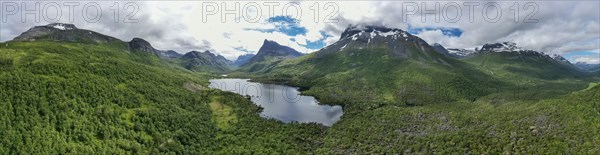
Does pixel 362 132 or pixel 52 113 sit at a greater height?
pixel 52 113

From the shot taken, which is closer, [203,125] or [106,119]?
[106,119]

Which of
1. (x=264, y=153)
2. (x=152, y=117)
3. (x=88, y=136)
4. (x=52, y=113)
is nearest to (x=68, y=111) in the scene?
(x=52, y=113)

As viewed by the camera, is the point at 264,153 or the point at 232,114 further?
the point at 232,114

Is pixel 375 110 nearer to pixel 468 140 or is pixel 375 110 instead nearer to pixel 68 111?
pixel 468 140

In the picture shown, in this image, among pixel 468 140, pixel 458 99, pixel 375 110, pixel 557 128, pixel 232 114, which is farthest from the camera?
pixel 458 99

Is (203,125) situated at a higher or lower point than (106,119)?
lower

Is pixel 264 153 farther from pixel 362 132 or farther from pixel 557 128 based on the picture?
pixel 557 128

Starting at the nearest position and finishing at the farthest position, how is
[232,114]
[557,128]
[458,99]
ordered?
[557,128] < [232,114] < [458,99]

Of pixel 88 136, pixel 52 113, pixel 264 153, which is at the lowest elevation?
pixel 264 153

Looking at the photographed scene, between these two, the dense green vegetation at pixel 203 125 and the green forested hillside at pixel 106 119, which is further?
the dense green vegetation at pixel 203 125

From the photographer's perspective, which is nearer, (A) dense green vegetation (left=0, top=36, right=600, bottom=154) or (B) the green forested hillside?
(B) the green forested hillside
